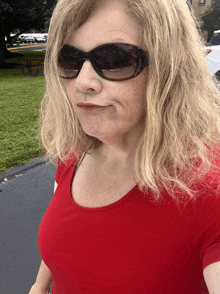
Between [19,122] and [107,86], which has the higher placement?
[107,86]

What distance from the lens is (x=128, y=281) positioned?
1.10 metres

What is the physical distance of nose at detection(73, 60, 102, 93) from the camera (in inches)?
43.4

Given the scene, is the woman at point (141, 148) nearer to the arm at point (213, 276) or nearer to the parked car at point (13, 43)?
the arm at point (213, 276)

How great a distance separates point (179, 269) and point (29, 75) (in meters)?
15.4

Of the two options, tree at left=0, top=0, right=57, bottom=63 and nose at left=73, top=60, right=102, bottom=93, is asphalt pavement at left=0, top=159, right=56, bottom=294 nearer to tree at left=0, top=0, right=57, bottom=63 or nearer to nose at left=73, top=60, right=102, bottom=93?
nose at left=73, top=60, right=102, bottom=93

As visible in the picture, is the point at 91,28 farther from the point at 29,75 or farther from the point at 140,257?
the point at 29,75

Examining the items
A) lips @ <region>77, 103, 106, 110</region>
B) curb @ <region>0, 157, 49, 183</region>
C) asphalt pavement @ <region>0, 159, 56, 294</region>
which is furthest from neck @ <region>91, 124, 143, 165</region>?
curb @ <region>0, 157, 49, 183</region>

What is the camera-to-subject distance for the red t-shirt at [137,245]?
3.25 ft

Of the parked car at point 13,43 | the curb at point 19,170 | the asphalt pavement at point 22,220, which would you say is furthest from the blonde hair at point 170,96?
the parked car at point 13,43

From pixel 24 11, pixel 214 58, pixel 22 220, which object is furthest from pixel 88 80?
pixel 24 11

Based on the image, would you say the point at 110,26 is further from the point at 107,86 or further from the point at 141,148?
the point at 141,148

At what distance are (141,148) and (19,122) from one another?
6376 mm

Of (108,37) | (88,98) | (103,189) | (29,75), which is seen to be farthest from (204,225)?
(29,75)

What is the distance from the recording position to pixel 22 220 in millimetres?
3480
